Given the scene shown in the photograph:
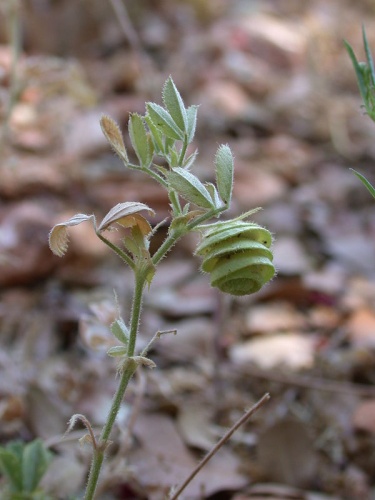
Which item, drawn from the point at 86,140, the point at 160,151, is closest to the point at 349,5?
the point at 86,140

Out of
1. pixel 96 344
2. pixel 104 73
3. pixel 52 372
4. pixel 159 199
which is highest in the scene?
pixel 104 73

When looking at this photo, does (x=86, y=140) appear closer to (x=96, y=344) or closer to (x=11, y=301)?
(x=11, y=301)

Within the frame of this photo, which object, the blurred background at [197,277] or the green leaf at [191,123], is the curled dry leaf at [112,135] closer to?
the green leaf at [191,123]

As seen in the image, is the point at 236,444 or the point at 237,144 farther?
the point at 237,144

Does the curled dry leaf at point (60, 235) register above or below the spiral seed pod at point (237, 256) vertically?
above

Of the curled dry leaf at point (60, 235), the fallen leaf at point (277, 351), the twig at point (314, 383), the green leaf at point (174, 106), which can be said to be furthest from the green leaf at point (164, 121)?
the fallen leaf at point (277, 351)

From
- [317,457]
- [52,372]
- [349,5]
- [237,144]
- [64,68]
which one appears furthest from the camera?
[349,5]

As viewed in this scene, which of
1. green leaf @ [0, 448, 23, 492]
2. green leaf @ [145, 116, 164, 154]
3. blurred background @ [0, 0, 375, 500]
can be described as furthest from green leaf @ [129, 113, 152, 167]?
green leaf @ [0, 448, 23, 492]

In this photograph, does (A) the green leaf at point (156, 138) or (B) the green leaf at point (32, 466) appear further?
(B) the green leaf at point (32, 466)
